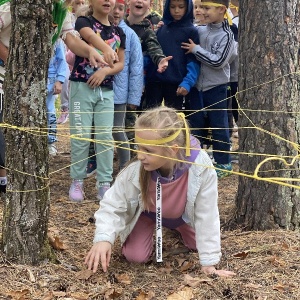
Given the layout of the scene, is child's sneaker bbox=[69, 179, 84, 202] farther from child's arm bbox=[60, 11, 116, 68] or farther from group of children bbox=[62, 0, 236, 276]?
child's arm bbox=[60, 11, 116, 68]

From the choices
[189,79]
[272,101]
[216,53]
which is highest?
[216,53]

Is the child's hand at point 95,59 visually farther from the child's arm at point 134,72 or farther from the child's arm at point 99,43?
the child's arm at point 134,72

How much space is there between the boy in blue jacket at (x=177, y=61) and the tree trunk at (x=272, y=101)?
154cm

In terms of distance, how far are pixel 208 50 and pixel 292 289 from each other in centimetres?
289

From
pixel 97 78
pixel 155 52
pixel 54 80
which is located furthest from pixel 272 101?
pixel 54 80

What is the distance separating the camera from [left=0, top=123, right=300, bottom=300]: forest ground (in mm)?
2395

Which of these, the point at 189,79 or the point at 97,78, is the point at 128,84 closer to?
the point at 189,79

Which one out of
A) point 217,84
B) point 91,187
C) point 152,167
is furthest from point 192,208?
point 217,84

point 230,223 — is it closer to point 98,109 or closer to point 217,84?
point 98,109

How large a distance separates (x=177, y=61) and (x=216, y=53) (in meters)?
0.38

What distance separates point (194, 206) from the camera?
2.76 m

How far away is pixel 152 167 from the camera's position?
8.47 ft

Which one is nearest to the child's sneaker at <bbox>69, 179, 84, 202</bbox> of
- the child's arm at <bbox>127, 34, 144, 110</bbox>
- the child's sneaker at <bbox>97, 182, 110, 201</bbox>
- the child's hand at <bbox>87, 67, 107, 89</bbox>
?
the child's sneaker at <bbox>97, 182, 110, 201</bbox>

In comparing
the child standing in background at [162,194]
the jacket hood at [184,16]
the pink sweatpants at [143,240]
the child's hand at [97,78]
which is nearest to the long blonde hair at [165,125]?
the child standing in background at [162,194]
